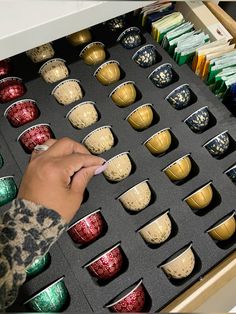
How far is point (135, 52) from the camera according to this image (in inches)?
34.9

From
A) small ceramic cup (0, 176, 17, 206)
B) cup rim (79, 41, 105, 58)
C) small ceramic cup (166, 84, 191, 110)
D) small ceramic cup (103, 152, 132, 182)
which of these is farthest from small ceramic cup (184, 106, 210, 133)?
small ceramic cup (0, 176, 17, 206)

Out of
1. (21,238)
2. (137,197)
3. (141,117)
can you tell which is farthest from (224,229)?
(21,238)

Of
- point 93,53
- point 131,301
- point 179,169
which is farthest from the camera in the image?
point 93,53

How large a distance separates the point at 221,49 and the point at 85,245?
517mm

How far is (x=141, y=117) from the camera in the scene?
2.65ft

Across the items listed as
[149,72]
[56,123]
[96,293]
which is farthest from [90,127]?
[96,293]

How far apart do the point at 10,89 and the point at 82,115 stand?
166mm

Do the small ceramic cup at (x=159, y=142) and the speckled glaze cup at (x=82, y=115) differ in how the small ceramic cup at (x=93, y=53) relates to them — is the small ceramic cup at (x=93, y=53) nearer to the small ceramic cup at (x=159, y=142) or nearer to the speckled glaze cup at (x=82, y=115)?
the speckled glaze cup at (x=82, y=115)

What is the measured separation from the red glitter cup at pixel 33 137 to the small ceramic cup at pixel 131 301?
333 millimetres

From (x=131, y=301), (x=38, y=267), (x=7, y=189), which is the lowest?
(x=131, y=301)

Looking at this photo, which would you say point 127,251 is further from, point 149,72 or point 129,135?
point 149,72

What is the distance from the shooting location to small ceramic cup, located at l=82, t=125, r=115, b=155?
2.53 feet

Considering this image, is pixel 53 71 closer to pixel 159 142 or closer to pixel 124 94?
pixel 124 94

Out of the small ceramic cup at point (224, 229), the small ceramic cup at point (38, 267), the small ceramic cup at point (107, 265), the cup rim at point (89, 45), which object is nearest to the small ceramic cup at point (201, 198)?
the small ceramic cup at point (224, 229)
